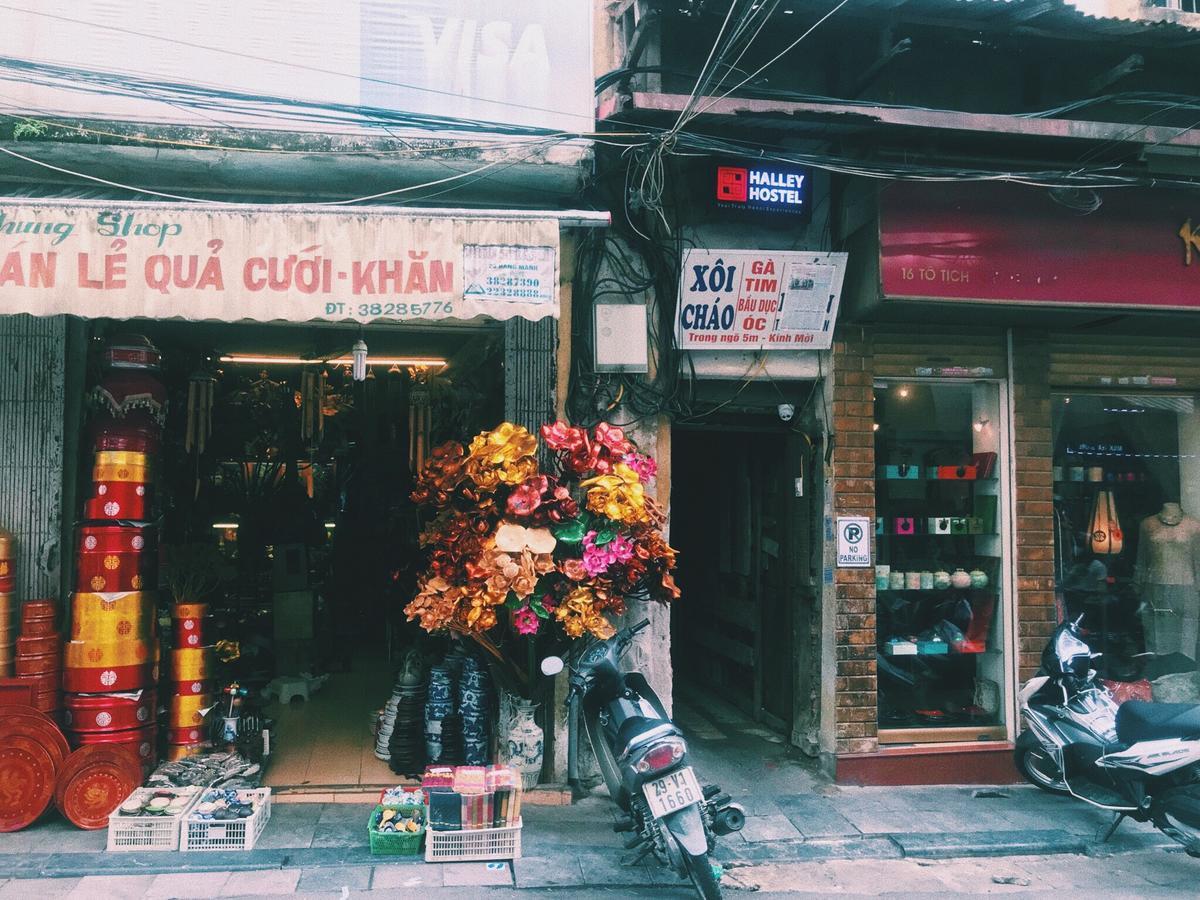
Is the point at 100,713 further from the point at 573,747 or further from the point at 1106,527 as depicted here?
the point at 1106,527

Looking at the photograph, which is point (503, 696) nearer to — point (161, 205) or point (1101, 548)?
point (161, 205)

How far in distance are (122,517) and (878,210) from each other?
5722 mm

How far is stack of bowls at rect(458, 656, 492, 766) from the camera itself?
21.0 ft

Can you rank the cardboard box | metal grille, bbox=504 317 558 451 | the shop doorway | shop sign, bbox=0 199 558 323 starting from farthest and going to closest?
the cardboard box < the shop doorway < metal grille, bbox=504 317 558 451 < shop sign, bbox=0 199 558 323

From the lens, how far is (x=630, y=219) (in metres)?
6.64

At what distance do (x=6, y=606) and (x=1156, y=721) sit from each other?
7.34 metres

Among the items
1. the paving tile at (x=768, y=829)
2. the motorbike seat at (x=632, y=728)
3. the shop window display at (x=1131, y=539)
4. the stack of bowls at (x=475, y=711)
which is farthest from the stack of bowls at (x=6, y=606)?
the shop window display at (x=1131, y=539)

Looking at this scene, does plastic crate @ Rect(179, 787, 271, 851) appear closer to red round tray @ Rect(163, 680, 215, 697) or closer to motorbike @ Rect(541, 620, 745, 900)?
red round tray @ Rect(163, 680, 215, 697)

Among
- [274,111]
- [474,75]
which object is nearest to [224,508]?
[274,111]

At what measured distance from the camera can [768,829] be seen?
598 centimetres

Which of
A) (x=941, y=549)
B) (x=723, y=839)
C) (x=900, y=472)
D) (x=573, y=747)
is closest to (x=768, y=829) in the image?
(x=723, y=839)

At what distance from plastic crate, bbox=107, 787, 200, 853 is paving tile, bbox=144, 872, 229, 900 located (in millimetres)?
335

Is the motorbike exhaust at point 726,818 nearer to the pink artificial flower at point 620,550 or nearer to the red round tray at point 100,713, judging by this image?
the pink artificial flower at point 620,550

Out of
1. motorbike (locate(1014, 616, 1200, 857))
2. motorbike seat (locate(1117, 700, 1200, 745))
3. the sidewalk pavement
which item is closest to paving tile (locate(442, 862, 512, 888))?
the sidewalk pavement
